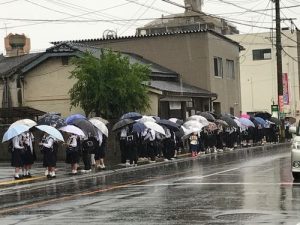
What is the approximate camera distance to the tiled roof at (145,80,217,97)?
33.5m

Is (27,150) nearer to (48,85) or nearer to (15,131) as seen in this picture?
(15,131)

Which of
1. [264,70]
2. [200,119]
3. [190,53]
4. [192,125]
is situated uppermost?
[264,70]

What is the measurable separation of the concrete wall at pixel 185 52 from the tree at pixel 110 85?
1313cm

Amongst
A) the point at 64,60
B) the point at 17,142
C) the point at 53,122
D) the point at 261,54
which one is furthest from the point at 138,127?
the point at 261,54

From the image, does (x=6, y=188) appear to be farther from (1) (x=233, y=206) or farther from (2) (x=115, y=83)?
(2) (x=115, y=83)

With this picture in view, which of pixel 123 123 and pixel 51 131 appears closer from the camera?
pixel 51 131

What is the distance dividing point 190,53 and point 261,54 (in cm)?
2587

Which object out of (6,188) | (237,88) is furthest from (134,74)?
(237,88)

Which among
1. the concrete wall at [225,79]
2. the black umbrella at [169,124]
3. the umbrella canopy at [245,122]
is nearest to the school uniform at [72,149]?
the black umbrella at [169,124]

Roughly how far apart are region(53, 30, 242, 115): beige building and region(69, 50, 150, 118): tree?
38.7 ft

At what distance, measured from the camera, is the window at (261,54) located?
64869 mm

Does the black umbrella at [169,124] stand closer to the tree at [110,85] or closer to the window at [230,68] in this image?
the tree at [110,85]

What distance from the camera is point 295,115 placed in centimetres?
6550

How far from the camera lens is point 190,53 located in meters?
41.2
